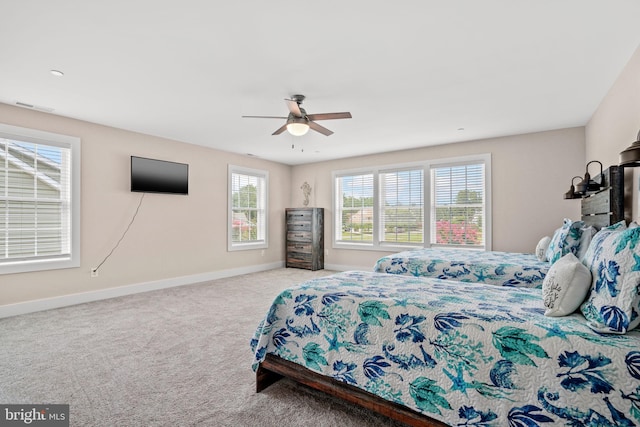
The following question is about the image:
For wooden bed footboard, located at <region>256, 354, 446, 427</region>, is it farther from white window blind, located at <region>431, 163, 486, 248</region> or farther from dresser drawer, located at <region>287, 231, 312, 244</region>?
dresser drawer, located at <region>287, 231, 312, 244</region>

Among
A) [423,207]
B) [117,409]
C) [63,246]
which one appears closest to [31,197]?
[63,246]

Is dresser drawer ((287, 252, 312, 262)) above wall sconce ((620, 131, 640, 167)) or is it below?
below

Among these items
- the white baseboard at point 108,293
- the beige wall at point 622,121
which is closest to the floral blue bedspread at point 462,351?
the beige wall at point 622,121

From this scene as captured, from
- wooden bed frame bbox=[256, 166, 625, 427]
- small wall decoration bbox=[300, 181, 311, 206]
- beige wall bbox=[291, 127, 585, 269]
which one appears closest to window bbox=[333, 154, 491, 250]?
beige wall bbox=[291, 127, 585, 269]

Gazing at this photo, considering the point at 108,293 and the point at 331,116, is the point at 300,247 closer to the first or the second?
the point at 108,293

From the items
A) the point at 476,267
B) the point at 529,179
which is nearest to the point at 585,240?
the point at 476,267

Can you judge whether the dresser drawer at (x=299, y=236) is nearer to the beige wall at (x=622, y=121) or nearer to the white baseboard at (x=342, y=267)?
the white baseboard at (x=342, y=267)

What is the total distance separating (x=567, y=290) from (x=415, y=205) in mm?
4544

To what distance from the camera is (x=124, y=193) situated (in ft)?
15.6

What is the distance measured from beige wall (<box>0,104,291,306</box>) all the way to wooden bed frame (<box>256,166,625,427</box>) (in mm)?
3619

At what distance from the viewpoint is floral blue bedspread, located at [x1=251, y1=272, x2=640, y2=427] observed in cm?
123

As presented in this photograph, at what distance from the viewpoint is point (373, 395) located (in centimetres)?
172

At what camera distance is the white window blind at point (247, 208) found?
6.41m

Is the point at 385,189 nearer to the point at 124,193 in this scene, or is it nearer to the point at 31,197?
the point at 124,193
